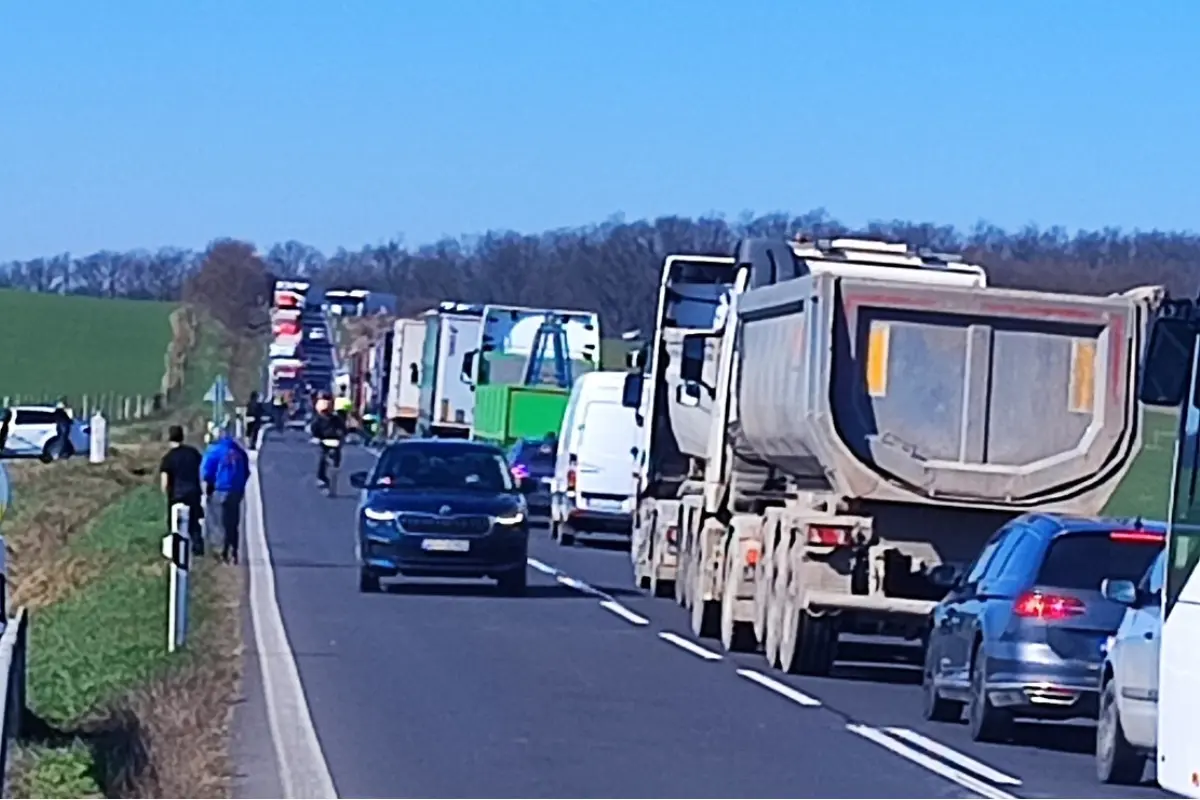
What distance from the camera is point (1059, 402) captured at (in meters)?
20.4

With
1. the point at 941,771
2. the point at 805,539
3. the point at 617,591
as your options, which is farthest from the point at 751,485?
the point at 941,771

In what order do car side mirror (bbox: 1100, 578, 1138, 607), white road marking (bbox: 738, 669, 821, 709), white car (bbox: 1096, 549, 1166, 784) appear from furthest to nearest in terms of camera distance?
white road marking (bbox: 738, 669, 821, 709), car side mirror (bbox: 1100, 578, 1138, 607), white car (bbox: 1096, 549, 1166, 784)

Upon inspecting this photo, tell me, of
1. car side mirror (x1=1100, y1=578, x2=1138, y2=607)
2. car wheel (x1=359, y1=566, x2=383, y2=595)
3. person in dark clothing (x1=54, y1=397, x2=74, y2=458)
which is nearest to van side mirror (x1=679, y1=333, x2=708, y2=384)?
car wheel (x1=359, y1=566, x2=383, y2=595)

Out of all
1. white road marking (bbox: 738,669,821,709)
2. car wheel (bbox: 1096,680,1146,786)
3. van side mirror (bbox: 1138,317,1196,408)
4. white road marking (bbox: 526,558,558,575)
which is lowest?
white road marking (bbox: 526,558,558,575)

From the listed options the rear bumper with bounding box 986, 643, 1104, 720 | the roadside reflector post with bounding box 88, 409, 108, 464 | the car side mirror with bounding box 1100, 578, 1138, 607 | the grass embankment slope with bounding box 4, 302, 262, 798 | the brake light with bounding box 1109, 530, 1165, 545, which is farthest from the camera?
the roadside reflector post with bounding box 88, 409, 108, 464

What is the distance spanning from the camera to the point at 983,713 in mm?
Result: 16000

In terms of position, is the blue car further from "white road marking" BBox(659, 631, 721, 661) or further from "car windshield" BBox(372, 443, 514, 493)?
"white road marking" BBox(659, 631, 721, 661)

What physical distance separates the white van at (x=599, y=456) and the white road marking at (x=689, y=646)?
553 inches

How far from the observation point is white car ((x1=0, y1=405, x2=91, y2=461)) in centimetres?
6681

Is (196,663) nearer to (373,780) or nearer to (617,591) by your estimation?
(373,780)

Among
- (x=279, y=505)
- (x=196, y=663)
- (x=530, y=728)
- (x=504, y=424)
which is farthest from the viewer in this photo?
(x=504, y=424)

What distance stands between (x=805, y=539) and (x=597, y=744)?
5285 mm

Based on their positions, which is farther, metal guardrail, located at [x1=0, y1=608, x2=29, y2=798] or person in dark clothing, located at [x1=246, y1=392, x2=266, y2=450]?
person in dark clothing, located at [x1=246, y1=392, x2=266, y2=450]

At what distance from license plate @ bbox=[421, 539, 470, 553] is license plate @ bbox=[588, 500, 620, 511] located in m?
11.4
